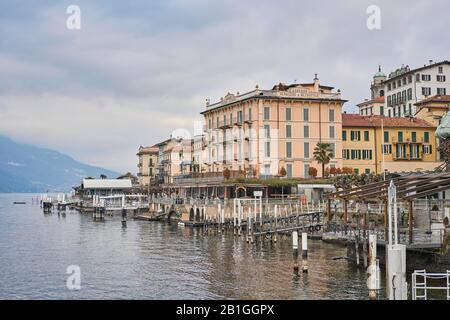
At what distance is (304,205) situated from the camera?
83.8 meters

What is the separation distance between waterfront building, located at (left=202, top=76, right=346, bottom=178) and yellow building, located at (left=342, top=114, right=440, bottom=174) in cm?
264

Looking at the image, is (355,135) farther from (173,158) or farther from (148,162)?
(148,162)

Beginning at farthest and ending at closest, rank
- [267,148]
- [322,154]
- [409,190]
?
[267,148]
[322,154]
[409,190]

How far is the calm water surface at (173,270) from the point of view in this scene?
39.1 meters

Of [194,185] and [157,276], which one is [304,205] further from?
[157,276]

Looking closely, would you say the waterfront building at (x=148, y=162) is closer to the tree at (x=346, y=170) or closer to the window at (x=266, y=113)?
the window at (x=266, y=113)

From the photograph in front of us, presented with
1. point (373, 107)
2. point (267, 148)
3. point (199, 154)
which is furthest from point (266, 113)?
point (373, 107)

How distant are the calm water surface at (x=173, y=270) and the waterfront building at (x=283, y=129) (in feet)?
90.5

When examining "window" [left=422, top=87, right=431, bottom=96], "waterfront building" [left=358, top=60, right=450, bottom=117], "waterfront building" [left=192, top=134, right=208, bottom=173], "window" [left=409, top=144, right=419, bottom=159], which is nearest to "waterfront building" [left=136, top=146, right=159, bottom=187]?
"waterfront building" [left=192, top=134, right=208, bottom=173]

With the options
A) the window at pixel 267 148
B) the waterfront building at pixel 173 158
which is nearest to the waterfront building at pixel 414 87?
the window at pixel 267 148

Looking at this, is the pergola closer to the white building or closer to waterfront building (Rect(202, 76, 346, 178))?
waterfront building (Rect(202, 76, 346, 178))

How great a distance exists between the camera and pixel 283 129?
10250 cm

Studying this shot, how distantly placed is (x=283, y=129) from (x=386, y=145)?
17.7m
